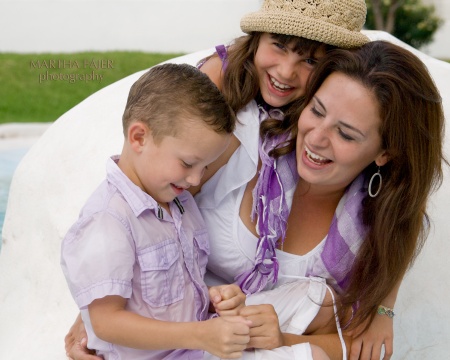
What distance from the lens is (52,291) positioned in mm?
3227

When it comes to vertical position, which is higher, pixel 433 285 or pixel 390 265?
pixel 390 265

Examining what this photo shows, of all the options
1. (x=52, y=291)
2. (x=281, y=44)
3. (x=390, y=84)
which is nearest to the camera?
(x=390, y=84)

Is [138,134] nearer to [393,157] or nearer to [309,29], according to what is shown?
[309,29]

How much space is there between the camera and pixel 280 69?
2.49m

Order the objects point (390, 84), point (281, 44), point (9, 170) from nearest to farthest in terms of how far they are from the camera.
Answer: point (390, 84) < point (281, 44) < point (9, 170)

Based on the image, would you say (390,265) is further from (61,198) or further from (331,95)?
(61,198)

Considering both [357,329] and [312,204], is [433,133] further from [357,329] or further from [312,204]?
[357,329]

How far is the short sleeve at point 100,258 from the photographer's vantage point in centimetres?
200

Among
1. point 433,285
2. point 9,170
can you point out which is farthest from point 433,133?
point 9,170

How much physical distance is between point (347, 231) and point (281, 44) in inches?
27.5

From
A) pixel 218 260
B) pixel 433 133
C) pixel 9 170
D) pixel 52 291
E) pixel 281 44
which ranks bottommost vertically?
pixel 9 170

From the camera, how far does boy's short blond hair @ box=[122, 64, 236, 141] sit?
2.04m

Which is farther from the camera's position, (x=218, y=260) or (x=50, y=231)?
(x=50, y=231)

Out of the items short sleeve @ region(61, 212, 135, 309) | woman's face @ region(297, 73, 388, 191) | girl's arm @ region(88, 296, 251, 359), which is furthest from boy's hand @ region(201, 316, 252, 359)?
woman's face @ region(297, 73, 388, 191)
